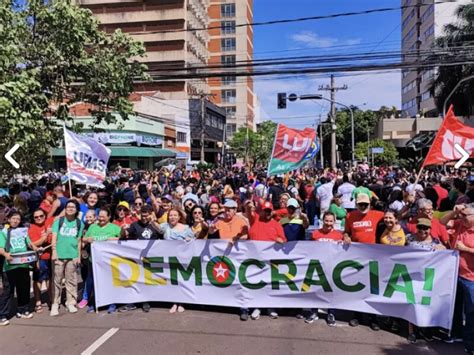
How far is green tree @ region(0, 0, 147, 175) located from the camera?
8.34 metres

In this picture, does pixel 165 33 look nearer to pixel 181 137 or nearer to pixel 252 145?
pixel 181 137

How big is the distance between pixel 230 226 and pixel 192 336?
165 cm

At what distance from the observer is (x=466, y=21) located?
108 ft

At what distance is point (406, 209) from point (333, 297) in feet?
6.47

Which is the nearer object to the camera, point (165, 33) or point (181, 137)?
point (181, 137)

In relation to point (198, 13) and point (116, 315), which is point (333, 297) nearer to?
point (116, 315)

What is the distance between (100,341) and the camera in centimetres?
543

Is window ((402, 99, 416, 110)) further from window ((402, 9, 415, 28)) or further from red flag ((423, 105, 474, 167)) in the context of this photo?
red flag ((423, 105, 474, 167))

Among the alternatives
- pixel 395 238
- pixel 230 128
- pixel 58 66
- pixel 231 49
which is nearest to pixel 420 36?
pixel 231 49

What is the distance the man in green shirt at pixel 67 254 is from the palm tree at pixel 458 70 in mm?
30466

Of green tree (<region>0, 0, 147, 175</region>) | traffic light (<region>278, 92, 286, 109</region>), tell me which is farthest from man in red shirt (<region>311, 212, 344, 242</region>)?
traffic light (<region>278, 92, 286, 109</region>)

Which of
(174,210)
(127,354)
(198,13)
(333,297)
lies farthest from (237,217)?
(198,13)

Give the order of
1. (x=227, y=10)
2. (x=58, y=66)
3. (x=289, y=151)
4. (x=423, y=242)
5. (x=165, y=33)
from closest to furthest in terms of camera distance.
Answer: (x=423, y=242), (x=289, y=151), (x=58, y=66), (x=165, y=33), (x=227, y=10)

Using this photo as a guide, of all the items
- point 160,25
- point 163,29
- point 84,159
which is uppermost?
point 160,25
